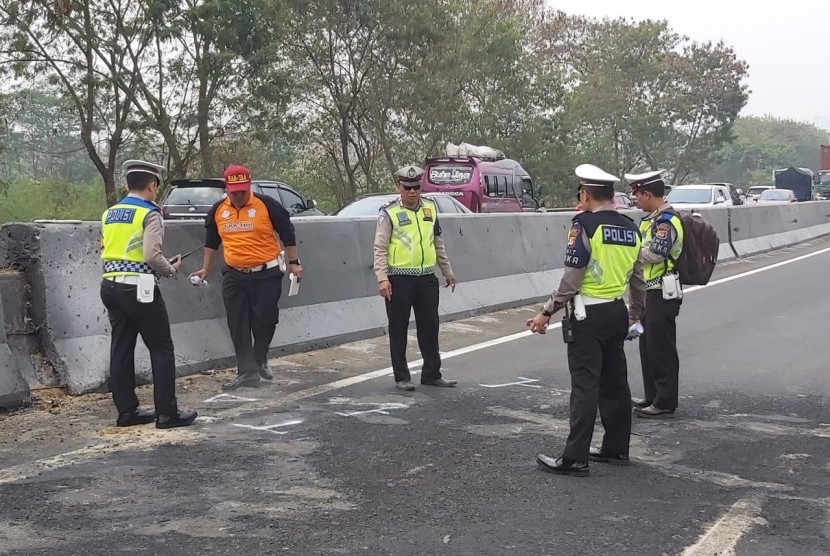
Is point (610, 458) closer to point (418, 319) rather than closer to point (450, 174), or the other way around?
point (418, 319)

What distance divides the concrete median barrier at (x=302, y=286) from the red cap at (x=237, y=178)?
0.77 meters

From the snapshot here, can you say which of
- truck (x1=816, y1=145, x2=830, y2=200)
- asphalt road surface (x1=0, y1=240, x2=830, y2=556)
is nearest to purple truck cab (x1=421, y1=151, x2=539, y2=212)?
asphalt road surface (x1=0, y1=240, x2=830, y2=556)

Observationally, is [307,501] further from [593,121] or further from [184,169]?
[593,121]

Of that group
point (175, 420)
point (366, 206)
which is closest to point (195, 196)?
point (366, 206)

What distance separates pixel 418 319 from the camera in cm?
805

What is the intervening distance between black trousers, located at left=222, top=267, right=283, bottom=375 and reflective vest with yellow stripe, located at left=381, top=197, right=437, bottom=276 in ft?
3.22

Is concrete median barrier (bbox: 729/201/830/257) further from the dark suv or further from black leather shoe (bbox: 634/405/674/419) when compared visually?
black leather shoe (bbox: 634/405/674/419)

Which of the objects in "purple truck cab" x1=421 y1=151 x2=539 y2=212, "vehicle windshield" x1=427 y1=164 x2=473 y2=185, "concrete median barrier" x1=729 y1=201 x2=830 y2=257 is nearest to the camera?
"concrete median barrier" x1=729 y1=201 x2=830 y2=257

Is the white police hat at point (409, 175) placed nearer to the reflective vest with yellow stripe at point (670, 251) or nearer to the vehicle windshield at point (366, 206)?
the reflective vest with yellow stripe at point (670, 251)

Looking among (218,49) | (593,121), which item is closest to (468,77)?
(218,49)

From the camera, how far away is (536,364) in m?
8.93

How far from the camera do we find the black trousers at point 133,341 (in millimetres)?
6441

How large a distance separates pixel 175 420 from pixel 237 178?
2.16m

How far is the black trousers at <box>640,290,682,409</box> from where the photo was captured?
22.9 ft
